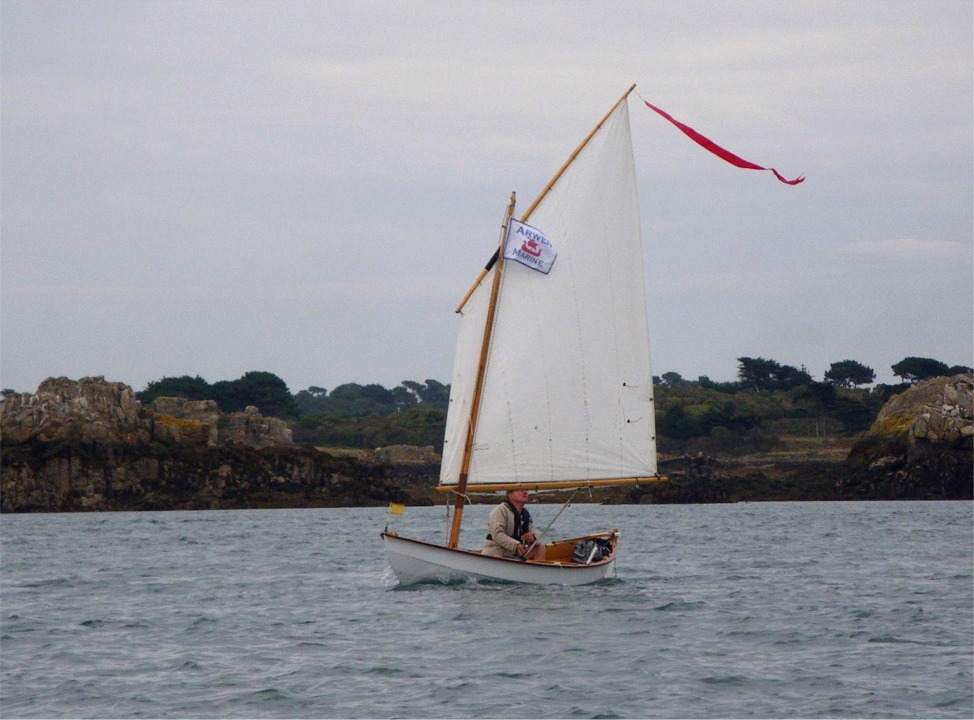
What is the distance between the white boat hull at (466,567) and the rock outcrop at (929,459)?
6407cm

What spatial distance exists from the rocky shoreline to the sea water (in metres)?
36.3

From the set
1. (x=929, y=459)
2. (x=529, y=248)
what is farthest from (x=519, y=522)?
(x=929, y=459)

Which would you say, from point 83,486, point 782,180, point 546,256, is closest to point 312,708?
point 546,256

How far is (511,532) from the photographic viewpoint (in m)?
28.7

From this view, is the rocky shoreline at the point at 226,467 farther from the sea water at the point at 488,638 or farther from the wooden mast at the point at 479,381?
the wooden mast at the point at 479,381

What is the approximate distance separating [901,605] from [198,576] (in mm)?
18730

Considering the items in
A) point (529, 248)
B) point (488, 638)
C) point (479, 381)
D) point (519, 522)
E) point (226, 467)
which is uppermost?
point (529, 248)

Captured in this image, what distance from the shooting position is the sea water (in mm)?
18188

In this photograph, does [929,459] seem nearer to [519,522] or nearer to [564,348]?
[564,348]

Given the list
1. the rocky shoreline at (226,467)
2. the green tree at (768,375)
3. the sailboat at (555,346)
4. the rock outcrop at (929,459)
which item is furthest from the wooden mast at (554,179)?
the green tree at (768,375)

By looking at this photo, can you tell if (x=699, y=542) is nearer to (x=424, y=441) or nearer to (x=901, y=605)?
(x=901, y=605)

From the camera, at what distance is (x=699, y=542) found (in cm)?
4838

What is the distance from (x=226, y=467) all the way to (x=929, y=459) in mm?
47712

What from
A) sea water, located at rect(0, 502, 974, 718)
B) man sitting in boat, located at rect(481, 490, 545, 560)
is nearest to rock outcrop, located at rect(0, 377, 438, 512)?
sea water, located at rect(0, 502, 974, 718)
